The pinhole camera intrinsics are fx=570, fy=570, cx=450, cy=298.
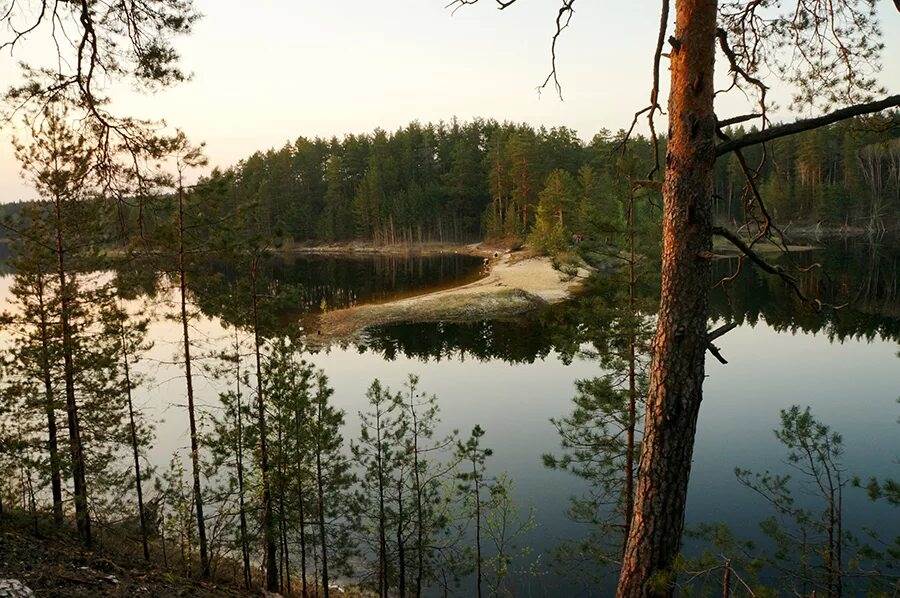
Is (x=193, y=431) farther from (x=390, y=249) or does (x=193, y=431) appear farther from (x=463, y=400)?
(x=390, y=249)

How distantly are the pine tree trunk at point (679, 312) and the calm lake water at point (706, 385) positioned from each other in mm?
1357

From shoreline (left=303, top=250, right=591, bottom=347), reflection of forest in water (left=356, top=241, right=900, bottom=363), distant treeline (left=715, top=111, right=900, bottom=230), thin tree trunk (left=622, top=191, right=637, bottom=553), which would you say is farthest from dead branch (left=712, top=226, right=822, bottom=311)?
distant treeline (left=715, top=111, right=900, bottom=230)

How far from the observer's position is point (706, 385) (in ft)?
74.6

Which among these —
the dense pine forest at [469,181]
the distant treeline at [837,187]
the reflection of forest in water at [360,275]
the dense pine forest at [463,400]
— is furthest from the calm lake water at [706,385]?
the distant treeline at [837,187]

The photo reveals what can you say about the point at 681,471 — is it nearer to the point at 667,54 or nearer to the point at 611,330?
the point at 667,54

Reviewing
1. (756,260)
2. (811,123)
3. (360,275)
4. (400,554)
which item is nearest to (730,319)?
(400,554)

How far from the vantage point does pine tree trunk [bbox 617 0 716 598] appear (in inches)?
164

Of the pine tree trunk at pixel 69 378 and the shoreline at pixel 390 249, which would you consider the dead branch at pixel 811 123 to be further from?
the shoreline at pixel 390 249

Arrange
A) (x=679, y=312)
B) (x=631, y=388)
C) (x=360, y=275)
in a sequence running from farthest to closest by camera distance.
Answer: (x=360, y=275)
(x=631, y=388)
(x=679, y=312)

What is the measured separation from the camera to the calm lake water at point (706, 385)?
48.5 feet

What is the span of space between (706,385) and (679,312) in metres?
20.5

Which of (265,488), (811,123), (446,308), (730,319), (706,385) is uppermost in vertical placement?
(811,123)

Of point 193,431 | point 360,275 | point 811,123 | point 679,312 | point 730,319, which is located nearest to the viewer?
point 811,123

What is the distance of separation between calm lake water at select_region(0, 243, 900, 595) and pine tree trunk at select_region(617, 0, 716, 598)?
136 cm
